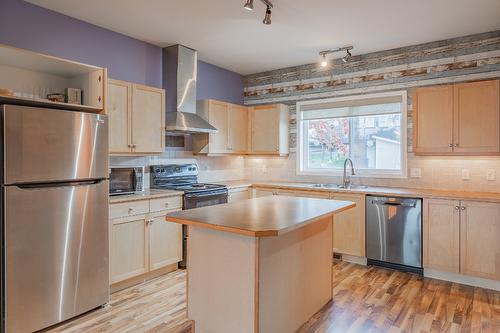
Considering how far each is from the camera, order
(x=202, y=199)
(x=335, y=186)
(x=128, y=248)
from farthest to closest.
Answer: (x=335, y=186)
(x=202, y=199)
(x=128, y=248)

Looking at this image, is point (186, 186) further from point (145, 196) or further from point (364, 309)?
point (364, 309)

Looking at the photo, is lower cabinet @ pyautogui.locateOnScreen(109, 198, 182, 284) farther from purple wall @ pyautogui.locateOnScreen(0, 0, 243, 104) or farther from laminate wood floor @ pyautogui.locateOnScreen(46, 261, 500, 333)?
purple wall @ pyautogui.locateOnScreen(0, 0, 243, 104)

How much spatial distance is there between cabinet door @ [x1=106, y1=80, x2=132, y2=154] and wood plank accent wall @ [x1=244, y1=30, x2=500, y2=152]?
8.07 ft

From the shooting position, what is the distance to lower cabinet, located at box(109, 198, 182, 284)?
309 cm

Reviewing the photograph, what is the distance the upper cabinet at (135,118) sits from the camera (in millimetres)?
3307

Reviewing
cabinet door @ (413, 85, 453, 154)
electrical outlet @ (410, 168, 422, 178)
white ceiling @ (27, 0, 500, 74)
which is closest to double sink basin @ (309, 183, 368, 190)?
electrical outlet @ (410, 168, 422, 178)

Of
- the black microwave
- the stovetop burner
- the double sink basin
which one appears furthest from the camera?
the double sink basin

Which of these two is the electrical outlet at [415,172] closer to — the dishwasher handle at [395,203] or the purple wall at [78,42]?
the dishwasher handle at [395,203]

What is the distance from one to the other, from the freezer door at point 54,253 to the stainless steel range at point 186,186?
3.52 ft

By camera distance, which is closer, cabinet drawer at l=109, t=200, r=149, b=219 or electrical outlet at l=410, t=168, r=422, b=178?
cabinet drawer at l=109, t=200, r=149, b=219

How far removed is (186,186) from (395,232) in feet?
8.42

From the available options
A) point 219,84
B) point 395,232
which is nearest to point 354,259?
point 395,232

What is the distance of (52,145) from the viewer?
246 centimetres

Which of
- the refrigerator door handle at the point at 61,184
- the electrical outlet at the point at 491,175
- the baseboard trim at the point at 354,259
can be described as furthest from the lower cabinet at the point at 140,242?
the electrical outlet at the point at 491,175
